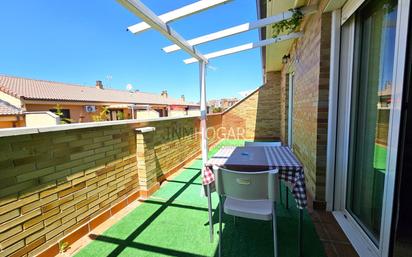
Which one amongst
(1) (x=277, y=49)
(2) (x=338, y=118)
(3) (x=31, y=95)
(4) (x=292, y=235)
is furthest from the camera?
(3) (x=31, y=95)

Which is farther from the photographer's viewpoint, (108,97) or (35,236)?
(108,97)

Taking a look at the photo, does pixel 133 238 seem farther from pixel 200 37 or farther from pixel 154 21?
pixel 200 37

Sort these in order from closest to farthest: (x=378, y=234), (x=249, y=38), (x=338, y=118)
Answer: (x=378, y=234) < (x=338, y=118) < (x=249, y=38)

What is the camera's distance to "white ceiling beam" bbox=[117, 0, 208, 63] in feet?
5.35

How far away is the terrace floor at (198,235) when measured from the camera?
1854 millimetres

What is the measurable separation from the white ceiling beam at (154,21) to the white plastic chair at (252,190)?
1582 mm

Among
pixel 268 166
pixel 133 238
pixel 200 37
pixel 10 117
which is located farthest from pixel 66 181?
pixel 10 117

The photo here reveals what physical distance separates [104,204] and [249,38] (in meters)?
3.94

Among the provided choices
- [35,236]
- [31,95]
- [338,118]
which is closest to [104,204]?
[35,236]

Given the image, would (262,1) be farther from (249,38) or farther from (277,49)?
(277,49)

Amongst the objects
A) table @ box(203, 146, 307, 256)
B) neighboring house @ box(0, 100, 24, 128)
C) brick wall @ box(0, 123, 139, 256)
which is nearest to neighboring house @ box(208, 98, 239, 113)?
table @ box(203, 146, 307, 256)

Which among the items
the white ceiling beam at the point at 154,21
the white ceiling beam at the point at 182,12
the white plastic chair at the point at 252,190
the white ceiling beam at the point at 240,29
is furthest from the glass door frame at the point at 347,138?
the white ceiling beam at the point at 154,21

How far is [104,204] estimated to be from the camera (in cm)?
249

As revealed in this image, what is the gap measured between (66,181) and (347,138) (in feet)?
10.3
